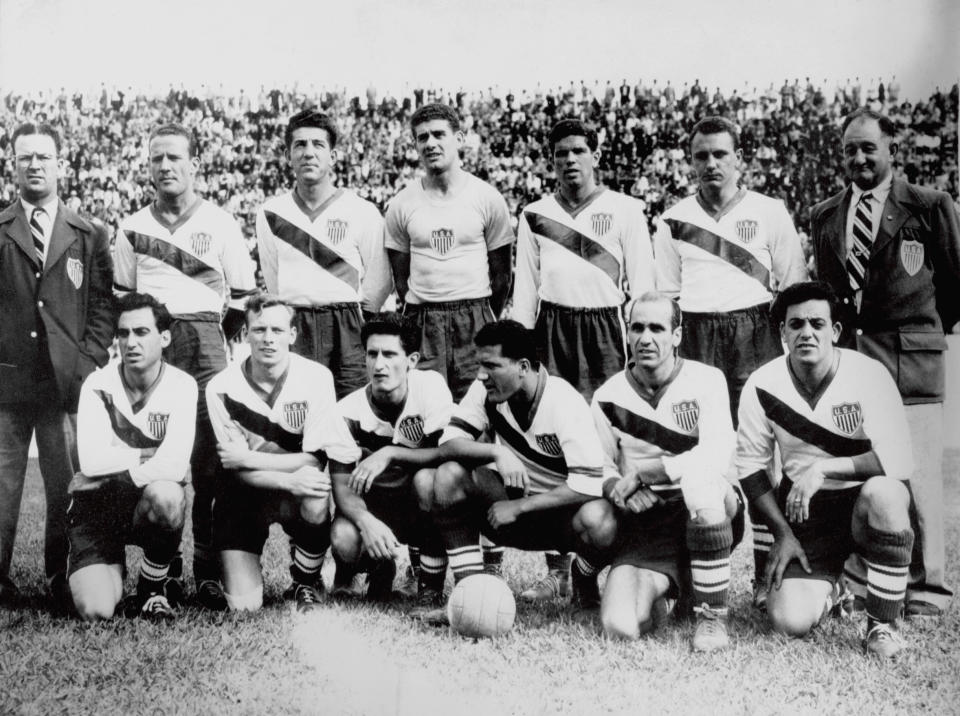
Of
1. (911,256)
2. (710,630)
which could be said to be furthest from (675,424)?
(911,256)

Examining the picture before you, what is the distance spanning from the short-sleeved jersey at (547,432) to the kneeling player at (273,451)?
504 millimetres

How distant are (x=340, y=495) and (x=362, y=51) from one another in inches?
70.6

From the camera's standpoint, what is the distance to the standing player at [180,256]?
12.0 ft

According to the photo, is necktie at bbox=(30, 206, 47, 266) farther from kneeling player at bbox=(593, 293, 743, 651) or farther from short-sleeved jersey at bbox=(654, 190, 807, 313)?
short-sleeved jersey at bbox=(654, 190, 807, 313)

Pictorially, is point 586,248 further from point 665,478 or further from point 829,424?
point 829,424

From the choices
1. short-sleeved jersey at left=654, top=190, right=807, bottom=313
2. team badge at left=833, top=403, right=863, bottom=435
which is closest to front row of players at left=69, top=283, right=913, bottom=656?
team badge at left=833, top=403, right=863, bottom=435

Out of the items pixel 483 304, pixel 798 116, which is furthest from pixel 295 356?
pixel 798 116

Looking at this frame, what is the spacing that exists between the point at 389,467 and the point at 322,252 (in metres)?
1.00

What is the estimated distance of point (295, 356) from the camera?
3.54 meters

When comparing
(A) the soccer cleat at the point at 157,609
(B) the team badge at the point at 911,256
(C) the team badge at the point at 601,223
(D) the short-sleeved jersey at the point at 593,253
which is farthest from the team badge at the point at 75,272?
(B) the team badge at the point at 911,256

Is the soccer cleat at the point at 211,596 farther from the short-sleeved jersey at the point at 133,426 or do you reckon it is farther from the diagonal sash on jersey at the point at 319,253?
the diagonal sash on jersey at the point at 319,253

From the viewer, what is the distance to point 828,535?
316cm

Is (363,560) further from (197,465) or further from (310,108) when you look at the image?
(310,108)

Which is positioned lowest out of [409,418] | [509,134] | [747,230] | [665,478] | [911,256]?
[665,478]
